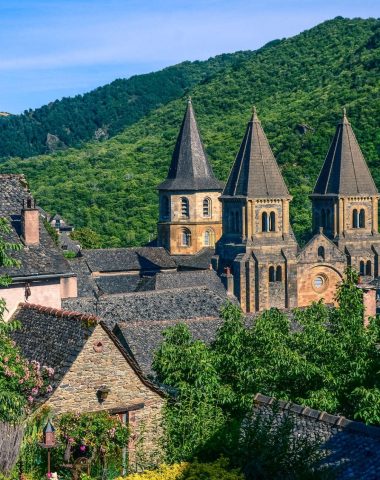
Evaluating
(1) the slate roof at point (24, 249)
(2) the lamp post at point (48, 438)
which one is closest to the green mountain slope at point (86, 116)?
(1) the slate roof at point (24, 249)

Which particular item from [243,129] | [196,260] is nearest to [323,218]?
[196,260]

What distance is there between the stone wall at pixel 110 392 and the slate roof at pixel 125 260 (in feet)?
136

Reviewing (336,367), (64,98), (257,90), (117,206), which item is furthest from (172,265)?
(64,98)

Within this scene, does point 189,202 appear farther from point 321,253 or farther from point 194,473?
point 194,473

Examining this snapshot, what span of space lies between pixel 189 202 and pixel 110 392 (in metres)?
47.1

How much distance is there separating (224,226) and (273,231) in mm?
2926

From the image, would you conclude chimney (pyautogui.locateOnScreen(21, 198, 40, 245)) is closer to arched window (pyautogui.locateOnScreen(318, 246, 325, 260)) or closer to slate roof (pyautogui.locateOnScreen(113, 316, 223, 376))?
slate roof (pyautogui.locateOnScreen(113, 316, 223, 376))

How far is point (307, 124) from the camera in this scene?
96562 millimetres

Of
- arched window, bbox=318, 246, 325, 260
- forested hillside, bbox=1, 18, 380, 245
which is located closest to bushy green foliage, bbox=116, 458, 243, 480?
arched window, bbox=318, 246, 325, 260

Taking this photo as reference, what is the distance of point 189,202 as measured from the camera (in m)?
65.2

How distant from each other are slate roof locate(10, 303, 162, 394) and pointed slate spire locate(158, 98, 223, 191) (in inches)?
1754

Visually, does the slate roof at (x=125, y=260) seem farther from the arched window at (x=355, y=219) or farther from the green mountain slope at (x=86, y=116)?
the green mountain slope at (x=86, y=116)

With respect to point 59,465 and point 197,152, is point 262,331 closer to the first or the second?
point 59,465

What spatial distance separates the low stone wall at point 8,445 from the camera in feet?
51.2
